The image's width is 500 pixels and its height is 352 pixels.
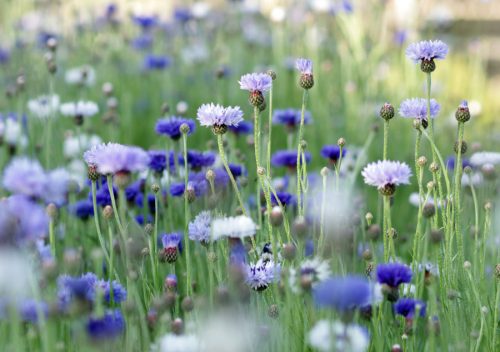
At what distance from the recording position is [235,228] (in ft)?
5.32

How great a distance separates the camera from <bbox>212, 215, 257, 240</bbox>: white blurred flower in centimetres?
161

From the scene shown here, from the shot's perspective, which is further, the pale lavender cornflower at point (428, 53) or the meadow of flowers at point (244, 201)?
the pale lavender cornflower at point (428, 53)

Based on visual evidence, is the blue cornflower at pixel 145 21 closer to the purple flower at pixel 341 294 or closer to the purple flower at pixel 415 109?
the purple flower at pixel 415 109

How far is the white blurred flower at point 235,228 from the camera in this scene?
1.61 m

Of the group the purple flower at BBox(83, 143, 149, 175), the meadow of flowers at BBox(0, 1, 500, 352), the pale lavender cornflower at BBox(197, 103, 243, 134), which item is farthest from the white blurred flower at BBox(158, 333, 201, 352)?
→ the pale lavender cornflower at BBox(197, 103, 243, 134)

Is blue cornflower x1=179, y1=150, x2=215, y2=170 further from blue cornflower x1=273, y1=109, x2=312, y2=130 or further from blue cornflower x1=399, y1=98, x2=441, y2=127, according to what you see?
blue cornflower x1=399, y1=98, x2=441, y2=127

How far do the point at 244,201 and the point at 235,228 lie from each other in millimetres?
656

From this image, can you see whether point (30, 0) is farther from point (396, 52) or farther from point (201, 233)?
point (201, 233)

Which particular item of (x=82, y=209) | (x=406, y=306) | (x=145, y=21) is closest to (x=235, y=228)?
(x=406, y=306)

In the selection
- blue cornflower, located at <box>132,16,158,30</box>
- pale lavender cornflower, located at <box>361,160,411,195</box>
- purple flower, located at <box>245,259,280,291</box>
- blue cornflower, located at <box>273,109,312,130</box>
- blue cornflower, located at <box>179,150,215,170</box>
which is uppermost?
blue cornflower, located at <box>132,16,158,30</box>

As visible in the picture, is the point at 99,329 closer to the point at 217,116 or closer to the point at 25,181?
the point at 25,181

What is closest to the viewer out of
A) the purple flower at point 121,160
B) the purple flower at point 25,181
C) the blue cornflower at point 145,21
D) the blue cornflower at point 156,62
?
the purple flower at point 121,160

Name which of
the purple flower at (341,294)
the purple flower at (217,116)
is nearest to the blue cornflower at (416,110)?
the purple flower at (217,116)

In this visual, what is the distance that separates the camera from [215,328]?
1200 mm
